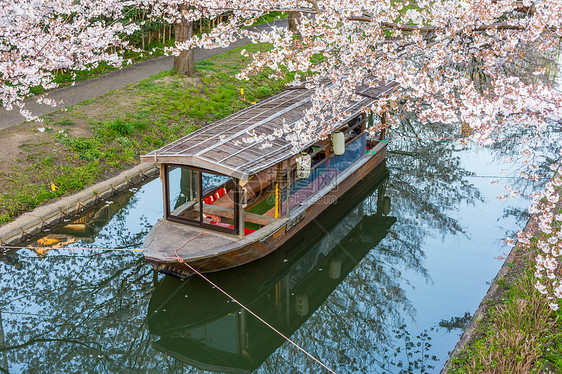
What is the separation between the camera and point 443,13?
813 cm

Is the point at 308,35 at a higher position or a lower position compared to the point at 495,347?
higher

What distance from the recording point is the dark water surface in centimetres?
833

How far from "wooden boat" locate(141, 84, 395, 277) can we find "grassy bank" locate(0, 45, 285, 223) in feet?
7.96

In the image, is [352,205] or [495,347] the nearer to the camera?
[495,347]

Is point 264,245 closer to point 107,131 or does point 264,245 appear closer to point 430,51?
point 430,51

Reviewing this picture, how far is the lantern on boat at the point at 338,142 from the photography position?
39.9 feet

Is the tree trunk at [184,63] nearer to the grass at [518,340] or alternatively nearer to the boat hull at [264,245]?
the boat hull at [264,245]

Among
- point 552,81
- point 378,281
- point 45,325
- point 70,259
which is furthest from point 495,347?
point 552,81

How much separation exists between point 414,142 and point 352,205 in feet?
14.9

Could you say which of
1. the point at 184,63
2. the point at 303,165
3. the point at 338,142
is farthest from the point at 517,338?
the point at 184,63

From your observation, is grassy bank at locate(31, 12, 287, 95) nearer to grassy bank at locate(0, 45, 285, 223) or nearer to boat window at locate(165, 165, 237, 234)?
grassy bank at locate(0, 45, 285, 223)

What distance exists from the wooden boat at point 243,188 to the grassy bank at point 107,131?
7.96ft

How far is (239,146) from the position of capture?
10047 millimetres

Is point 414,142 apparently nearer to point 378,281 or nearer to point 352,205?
point 352,205
